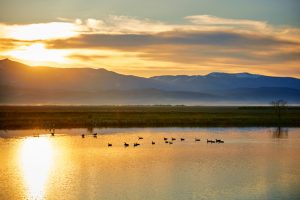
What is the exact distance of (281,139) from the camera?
58.0 metres

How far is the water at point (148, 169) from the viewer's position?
29.3 metres

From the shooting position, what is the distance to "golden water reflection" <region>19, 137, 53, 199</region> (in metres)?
30.5

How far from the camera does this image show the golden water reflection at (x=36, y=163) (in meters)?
30.5

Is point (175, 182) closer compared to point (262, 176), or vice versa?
point (175, 182)

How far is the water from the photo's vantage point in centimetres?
2930

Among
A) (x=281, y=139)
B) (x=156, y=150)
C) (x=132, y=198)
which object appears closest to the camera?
(x=132, y=198)

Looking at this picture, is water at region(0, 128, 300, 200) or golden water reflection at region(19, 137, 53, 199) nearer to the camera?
water at region(0, 128, 300, 200)

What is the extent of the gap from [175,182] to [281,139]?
29.1 meters

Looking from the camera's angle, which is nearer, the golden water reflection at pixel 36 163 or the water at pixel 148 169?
the water at pixel 148 169

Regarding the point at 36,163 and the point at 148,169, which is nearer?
the point at 148,169

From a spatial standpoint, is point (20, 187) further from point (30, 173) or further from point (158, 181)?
point (158, 181)

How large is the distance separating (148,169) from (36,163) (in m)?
9.88

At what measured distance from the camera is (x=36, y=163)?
40.8m

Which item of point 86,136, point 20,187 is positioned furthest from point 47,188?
point 86,136
